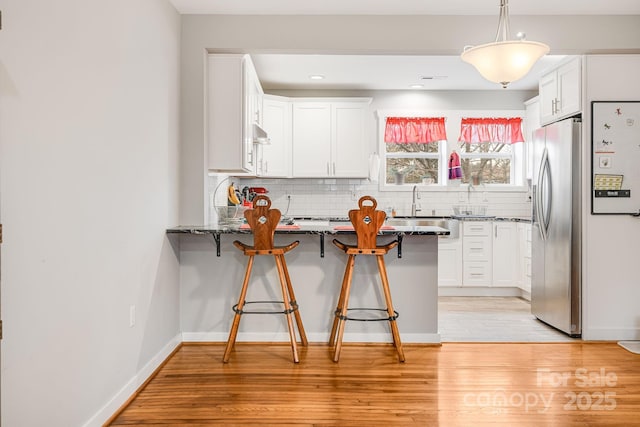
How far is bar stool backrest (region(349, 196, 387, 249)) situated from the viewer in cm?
322

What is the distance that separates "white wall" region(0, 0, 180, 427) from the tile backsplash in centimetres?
304

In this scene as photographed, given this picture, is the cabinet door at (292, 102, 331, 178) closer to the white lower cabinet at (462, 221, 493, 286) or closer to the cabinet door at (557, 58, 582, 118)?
the white lower cabinet at (462, 221, 493, 286)

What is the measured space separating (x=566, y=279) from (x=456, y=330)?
38.7 inches

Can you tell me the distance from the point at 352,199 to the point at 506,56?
368 cm

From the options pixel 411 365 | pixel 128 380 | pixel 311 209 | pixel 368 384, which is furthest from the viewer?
pixel 311 209

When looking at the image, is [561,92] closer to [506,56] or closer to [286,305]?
[506,56]

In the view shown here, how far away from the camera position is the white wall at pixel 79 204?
163 cm

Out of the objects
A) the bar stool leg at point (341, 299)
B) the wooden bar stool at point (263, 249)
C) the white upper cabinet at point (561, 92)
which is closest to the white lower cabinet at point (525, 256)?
the white upper cabinet at point (561, 92)

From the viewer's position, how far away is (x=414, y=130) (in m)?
6.10

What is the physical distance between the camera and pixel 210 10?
3580 mm

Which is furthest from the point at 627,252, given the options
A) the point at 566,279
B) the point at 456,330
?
the point at 456,330

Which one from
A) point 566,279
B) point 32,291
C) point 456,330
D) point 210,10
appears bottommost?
point 456,330

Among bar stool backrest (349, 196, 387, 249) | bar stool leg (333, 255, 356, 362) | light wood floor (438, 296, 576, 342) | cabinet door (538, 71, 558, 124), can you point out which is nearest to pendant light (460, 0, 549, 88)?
bar stool backrest (349, 196, 387, 249)

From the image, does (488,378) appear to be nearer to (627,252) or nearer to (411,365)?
(411,365)
